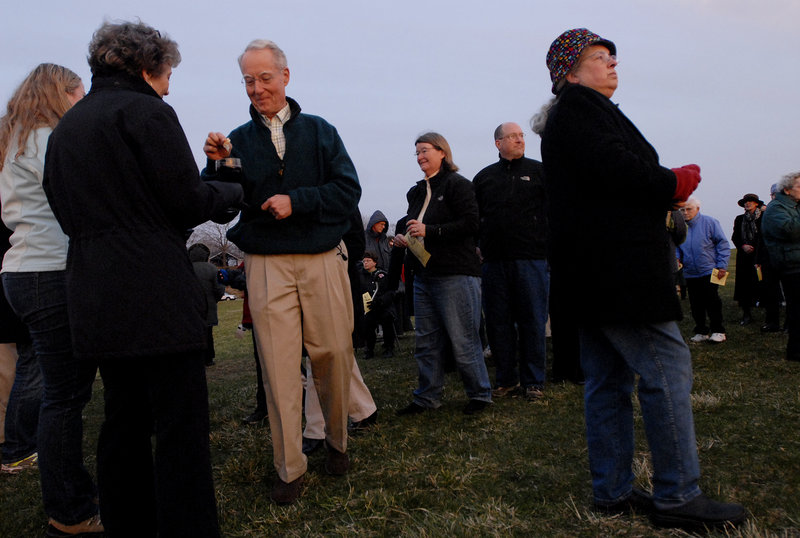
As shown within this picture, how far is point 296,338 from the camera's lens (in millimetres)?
3494

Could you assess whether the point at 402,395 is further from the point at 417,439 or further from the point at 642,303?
the point at 642,303

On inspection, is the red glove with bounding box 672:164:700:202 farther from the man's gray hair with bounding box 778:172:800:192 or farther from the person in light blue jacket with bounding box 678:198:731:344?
the person in light blue jacket with bounding box 678:198:731:344

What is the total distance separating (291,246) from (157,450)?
54.2 inches

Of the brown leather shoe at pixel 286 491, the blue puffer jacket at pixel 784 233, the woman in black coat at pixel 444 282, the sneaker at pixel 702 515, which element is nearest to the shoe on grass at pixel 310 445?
the brown leather shoe at pixel 286 491

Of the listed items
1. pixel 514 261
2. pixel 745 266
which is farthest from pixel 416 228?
pixel 745 266

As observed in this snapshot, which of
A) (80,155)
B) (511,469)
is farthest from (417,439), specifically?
(80,155)

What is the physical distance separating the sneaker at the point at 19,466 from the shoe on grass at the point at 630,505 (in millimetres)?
3602

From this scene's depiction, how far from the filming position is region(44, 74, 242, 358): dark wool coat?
229 cm

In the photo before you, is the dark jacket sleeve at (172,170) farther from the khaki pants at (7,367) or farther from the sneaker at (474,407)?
the sneaker at (474,407)

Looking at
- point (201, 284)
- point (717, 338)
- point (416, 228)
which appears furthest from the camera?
point (717, 338)

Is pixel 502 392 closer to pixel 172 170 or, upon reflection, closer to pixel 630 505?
pixel 630 505

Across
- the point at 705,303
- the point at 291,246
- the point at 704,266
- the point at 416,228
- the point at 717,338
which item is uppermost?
the point at 416,228

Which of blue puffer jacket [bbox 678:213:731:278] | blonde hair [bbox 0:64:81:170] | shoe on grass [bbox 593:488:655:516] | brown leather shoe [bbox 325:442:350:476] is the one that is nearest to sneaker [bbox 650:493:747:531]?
shoe on grass [bbox 593:488:655:516]

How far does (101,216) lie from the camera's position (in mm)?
2303
